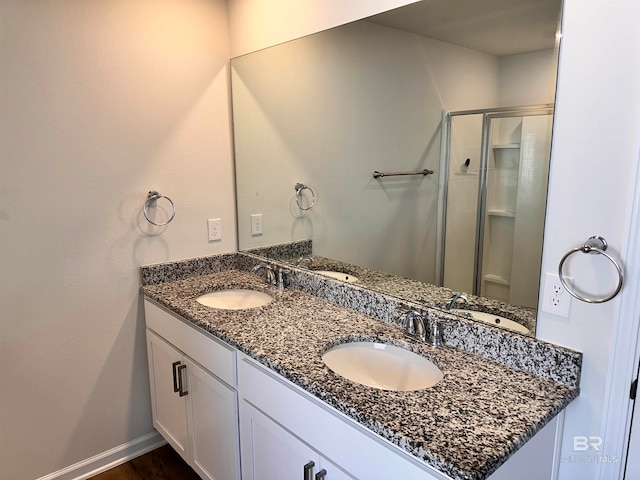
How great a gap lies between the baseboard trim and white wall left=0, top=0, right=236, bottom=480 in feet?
0.12

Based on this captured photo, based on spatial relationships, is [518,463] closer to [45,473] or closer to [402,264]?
[402,264]

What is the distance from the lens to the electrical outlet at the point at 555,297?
1.21m

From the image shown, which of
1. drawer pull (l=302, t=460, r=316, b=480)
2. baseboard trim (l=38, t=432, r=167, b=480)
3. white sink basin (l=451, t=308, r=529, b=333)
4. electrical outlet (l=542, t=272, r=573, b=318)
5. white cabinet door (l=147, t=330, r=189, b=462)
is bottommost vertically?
baseboard trim (l=38, t=432, r=167, b=480)

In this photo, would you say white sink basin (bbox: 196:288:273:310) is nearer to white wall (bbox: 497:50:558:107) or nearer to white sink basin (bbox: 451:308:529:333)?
white sink basin (bbox: 451:308:529:333)

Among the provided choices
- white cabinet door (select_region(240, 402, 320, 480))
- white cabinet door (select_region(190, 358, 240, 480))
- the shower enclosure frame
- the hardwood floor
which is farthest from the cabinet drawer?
the shower enclosure frame

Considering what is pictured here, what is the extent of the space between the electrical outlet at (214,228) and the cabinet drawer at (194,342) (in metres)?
0.46

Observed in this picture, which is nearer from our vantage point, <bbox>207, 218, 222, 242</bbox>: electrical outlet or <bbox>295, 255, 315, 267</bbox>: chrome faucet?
<bbox>295, 255, 315, 267</bbox>: chrome faucet

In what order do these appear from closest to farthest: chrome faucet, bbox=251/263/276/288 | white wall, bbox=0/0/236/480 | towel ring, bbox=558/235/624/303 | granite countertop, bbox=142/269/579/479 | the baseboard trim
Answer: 1. granite countertop, bbox=142/269/579/479
2. towel ring, bbox=558/235/624/303
3. white wall, bbox=0/0/236/480
4. the baseboard trim
5. chrome faucet, bbox=251/263/276/288

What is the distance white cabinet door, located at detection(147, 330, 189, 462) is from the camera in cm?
198

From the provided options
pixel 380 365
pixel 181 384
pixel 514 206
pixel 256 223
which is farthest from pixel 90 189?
pixel 514 206

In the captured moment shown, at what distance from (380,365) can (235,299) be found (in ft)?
3.09

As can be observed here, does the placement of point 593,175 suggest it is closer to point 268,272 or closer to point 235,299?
point 268,272

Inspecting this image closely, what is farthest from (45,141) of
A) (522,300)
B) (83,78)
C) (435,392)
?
(522,300)

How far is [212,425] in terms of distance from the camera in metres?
1.77
